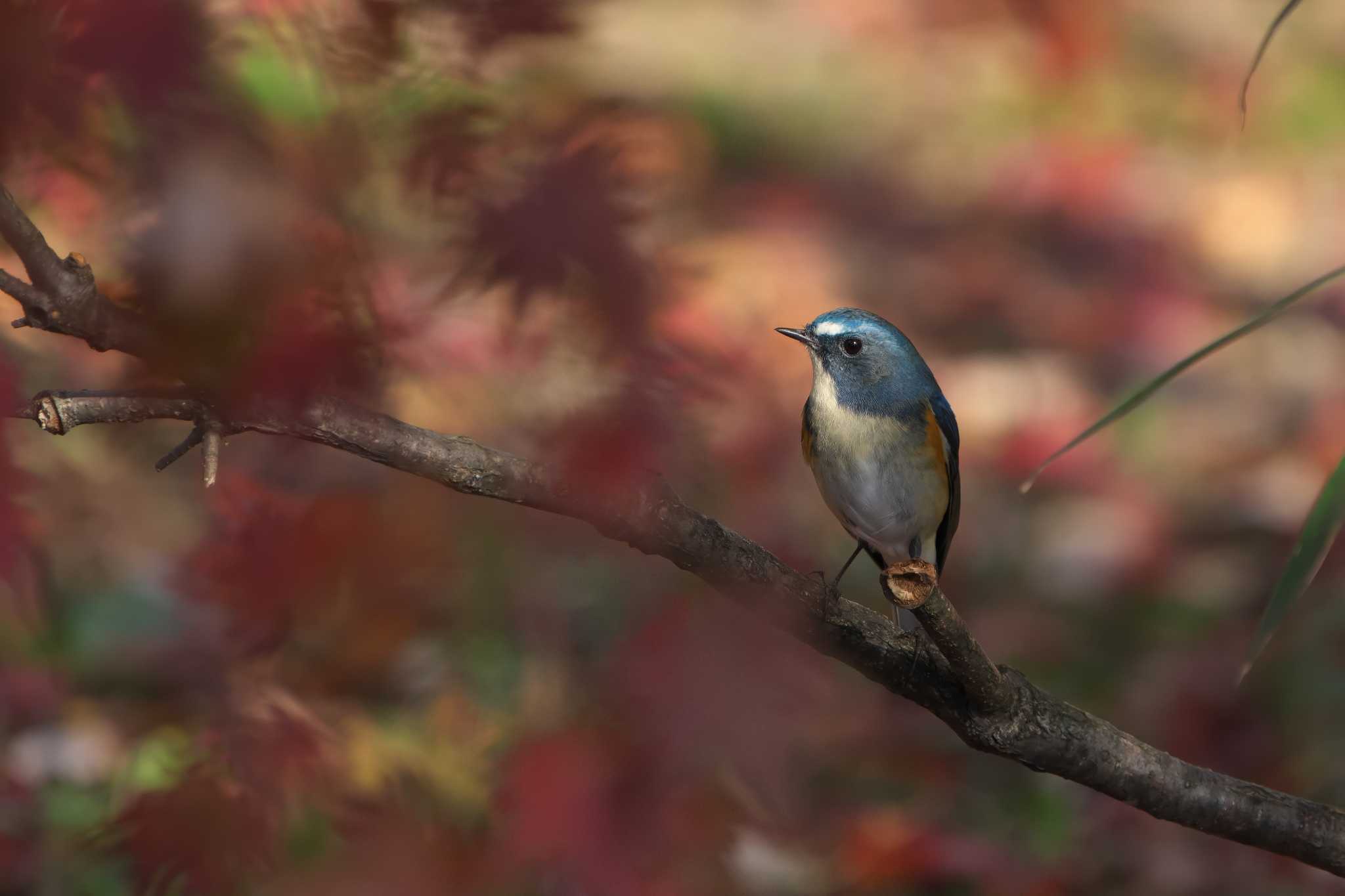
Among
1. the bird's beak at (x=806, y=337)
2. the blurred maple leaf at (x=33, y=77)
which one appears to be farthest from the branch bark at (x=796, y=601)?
the bird's beak at (x=806, y=337)

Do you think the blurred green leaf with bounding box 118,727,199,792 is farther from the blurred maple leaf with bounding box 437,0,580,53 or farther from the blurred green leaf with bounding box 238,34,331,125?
the blurred maple leaf with bounding box 437,0,580,53

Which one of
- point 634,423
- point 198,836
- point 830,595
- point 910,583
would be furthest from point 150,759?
point 634,423

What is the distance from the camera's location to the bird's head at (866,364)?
6.97ft

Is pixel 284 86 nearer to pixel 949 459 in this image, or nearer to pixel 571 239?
pixel 571 239

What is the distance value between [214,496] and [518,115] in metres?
0.89

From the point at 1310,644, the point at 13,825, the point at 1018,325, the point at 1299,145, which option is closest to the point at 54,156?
the point at 13,825

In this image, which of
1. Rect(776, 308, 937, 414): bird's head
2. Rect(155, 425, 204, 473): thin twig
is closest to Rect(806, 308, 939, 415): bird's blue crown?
Rect(776, 308, 937, 414): bird's head

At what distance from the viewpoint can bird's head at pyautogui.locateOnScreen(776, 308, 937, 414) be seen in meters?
2.12

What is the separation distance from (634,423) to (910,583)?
446 millimetres

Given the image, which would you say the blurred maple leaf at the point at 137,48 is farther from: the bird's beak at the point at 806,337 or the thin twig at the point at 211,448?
the bird's beak at the point at 806,337

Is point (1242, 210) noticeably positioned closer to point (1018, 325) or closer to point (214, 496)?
point (1018, 325)

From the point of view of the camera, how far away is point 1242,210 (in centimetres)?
549

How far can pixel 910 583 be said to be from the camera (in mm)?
1351

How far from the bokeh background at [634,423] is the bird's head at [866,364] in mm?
231
